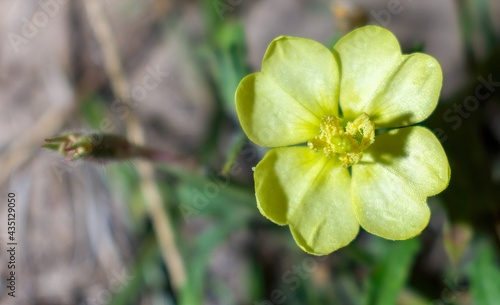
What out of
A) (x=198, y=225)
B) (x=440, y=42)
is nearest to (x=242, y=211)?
(x=198, y=225)

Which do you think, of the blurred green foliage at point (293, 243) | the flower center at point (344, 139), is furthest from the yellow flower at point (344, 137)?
the blurred green foliage at point (293, 243)

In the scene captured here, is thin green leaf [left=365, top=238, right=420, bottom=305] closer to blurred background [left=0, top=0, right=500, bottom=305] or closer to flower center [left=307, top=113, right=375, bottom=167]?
blurred background [left=0, top=0, right=500, bottom=305]


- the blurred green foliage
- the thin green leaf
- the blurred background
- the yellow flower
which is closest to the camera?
the yellow flower

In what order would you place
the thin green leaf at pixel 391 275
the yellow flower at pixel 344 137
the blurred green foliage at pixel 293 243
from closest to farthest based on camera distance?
1. the yellow flower at pixel 344 137
2. the thin green leaf at pixel 391 275
3. the blurred green foliage at pixel 293 243

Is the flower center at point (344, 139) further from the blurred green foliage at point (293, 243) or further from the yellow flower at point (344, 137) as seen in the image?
the blurred green foliage at point (293, 243)

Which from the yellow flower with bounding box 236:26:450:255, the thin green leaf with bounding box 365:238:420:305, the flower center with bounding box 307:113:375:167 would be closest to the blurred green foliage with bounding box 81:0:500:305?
the thin green leaf with bounding box 365:238:420:305

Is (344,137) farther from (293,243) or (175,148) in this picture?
(175,148)

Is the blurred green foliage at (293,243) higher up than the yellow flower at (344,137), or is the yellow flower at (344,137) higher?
the yellow flower at (344,137)

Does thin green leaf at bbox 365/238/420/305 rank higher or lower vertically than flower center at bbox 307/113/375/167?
lower

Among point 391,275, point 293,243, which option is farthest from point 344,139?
point 293,243
